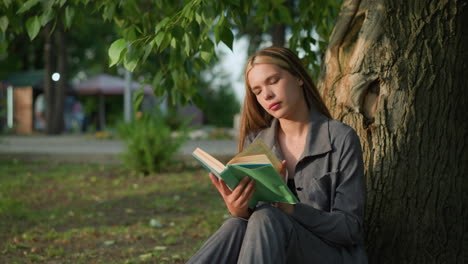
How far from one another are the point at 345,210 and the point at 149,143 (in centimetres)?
655

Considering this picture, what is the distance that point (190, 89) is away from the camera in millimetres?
4477

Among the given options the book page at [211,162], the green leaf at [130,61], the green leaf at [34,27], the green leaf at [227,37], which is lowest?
the book page at [211,162]

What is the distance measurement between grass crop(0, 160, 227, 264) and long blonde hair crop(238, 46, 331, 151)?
163 cm

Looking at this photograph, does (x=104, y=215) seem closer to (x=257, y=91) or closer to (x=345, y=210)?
(x=257, y=91)

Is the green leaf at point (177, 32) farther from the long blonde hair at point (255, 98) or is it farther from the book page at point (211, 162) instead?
the book page at point (211, 162)

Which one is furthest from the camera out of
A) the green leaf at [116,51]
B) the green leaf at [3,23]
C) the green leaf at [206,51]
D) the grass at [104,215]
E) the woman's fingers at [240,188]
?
the grass at [104,215]

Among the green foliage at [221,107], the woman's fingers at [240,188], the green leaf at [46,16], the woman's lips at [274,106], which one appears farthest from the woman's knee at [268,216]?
the green foliage at [221,107]

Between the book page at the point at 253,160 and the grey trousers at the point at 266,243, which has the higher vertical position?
the book page at the point at 253,160

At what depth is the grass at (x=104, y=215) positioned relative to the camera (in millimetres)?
4594

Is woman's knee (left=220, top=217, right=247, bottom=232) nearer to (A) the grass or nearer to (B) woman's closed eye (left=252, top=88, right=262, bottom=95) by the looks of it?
(B) woman's closed eye (left=252, top=88, right=262, bottom=95)

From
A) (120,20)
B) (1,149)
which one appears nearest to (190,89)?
(120,20)

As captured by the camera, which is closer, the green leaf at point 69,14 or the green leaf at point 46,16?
the green leaf at point 46,16

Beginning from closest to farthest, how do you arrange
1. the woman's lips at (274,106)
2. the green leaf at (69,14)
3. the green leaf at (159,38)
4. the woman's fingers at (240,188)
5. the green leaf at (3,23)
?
1. the woman's fingers at (240,188)
2. the woman's lips at (274,106)
3. the green leaf at (159,38)
4. the green leaf at (69,14)
5. the green leaf at (3,23)

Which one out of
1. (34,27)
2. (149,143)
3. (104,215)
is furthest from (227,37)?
(149,143)
